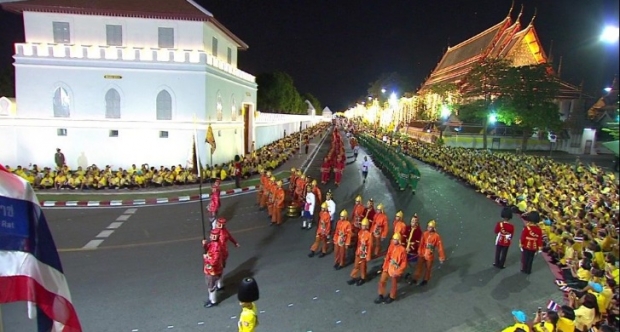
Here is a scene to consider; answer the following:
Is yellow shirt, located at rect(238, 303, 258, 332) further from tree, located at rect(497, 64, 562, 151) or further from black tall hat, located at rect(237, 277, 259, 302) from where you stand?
tree, located at rect(497, 64, 562, 151)

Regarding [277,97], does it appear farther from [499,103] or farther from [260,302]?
[260,302]

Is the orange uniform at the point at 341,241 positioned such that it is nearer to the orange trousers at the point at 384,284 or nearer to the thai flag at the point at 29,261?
the orange trousers at the point at 384,284

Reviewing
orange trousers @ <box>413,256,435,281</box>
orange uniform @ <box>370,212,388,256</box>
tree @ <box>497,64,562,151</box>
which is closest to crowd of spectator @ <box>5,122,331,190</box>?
orange uniform @ <box>370,212,388,256</box>

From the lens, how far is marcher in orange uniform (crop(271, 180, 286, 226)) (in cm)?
1358

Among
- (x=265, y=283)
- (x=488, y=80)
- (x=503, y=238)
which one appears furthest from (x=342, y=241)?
(x=488, y=80)

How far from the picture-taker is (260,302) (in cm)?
812

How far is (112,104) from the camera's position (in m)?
20.9

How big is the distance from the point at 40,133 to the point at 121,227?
37.5 feet

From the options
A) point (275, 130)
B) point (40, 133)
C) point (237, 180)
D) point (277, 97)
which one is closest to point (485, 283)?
point (237, 180)

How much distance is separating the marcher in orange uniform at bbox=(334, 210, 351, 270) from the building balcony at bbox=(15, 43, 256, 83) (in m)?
14.2

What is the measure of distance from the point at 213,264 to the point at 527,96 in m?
32.3

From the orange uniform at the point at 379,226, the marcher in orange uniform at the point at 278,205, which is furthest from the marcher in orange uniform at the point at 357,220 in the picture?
the marcher in orange uniform at the point at 278,205

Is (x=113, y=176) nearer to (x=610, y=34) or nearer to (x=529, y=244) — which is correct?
(x=529, y=244)

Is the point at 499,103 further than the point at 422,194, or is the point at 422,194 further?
the point at 499,103
